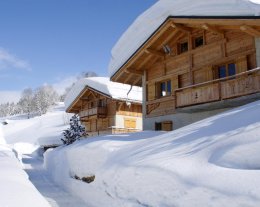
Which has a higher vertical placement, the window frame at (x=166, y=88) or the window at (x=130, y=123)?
the window frame at (x=166, y=88)

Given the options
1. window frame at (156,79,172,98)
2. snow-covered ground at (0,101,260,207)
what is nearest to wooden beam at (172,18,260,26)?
window frame at (156,79,172,98)

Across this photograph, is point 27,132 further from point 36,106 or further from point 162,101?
point 162,101

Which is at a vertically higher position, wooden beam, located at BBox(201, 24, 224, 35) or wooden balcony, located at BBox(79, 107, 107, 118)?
wooden beam, located at BBox(201, 24, 224, 35)

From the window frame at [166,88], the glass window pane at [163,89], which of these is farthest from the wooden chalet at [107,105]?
the glass window pane at [163,89]

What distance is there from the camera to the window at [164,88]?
17.7m

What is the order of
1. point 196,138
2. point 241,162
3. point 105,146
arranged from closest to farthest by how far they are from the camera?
point 241,162
point 196,138
point 105,146

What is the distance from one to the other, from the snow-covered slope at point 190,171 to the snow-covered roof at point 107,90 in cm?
1808

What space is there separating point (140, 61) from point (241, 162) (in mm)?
14011

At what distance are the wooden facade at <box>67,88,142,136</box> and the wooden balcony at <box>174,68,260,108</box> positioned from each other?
13.5 m

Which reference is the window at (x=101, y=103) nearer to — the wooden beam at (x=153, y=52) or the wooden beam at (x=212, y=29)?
the wooden beam at (x=153, y=52)

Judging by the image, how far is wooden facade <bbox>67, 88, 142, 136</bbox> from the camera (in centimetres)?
2922

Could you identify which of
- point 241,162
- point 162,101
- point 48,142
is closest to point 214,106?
point 162,101

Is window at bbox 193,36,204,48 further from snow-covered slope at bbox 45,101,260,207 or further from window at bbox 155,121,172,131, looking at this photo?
snow-covered slope at bbox 45,101,260,207

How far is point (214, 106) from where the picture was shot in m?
13.9
